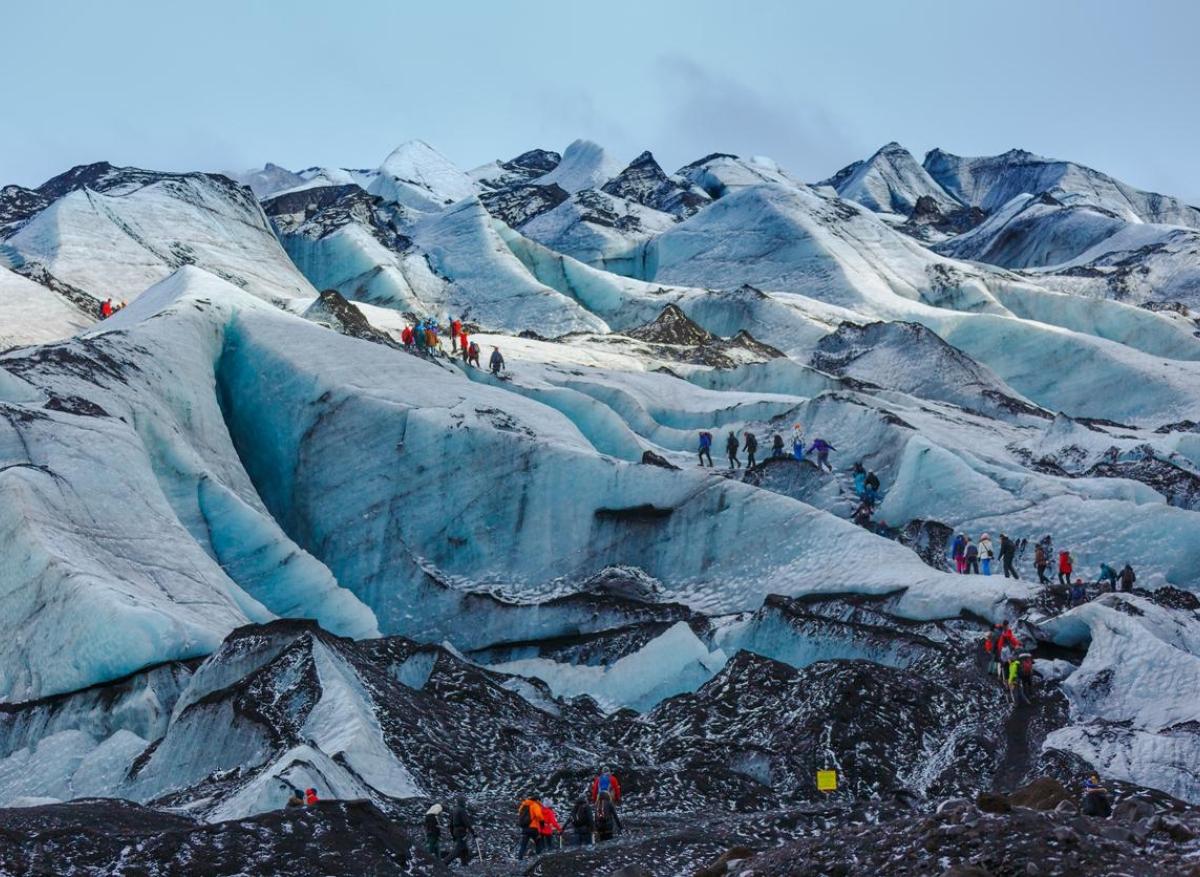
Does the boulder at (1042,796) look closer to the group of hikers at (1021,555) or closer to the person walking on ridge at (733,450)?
the group of hikers at (1021,555)

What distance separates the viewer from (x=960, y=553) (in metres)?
36.3

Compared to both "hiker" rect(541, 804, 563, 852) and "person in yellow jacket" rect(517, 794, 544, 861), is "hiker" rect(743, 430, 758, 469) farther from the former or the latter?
"person in yellow jacket" rect(517, 794, 544, 861)

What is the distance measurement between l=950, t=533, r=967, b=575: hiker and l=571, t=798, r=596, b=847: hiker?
17.6 meters

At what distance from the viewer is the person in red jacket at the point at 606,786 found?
72.8ft

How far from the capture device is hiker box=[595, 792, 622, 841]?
20.5 metres

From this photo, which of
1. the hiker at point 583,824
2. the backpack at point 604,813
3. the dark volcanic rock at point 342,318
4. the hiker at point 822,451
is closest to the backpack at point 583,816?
the hiker at point 583,824

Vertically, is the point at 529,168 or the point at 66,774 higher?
the point at 529,168

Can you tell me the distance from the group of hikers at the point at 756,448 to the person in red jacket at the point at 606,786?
19573 mm

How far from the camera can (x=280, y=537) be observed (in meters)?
35.5

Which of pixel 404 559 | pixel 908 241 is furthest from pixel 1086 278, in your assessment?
pixel 404 559

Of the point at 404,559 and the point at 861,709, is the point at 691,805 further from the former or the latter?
the point at 404,559

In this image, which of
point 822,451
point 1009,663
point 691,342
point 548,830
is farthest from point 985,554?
point 691,342

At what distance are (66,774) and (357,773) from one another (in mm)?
5261

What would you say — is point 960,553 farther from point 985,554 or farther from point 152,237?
point 152,237
